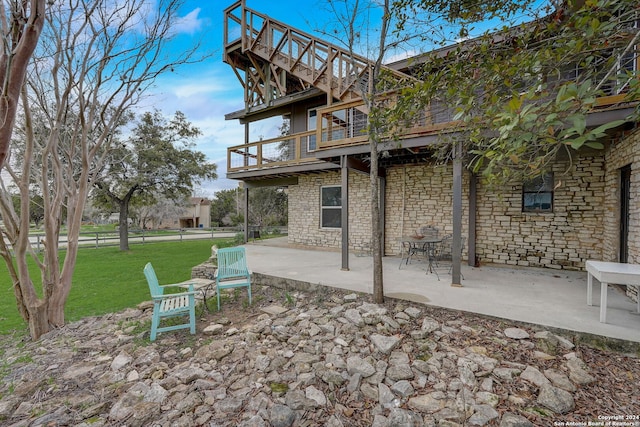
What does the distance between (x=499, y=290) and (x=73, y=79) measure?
720cm

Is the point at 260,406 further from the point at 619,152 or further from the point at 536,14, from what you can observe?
the point at 619,152

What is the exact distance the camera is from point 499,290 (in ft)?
14.5

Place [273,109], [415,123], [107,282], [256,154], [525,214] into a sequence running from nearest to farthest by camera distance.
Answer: [415,123], [525,214], [107,282], [256,154], [273,109]

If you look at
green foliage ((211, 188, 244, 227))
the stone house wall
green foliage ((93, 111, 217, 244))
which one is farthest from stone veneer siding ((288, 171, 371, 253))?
green foliage ((211, 188, 244, 227))

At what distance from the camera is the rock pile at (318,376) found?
7.72 feet

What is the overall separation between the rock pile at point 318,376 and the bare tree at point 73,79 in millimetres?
1202

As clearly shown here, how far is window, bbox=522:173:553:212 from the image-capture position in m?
6.05

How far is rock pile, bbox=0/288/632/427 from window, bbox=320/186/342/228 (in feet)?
17.7

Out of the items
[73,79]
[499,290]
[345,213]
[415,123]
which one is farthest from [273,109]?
[499,290]

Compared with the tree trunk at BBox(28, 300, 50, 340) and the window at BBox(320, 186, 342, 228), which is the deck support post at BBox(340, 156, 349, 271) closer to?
the window at BBox(320, 186, 342, 228)

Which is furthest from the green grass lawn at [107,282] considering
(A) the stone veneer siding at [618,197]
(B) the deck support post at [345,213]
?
(A) the stone veneer siding at [618,197]

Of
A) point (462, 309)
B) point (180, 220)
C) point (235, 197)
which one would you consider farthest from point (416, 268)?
point (180, 220)

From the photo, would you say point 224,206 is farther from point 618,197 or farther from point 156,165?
point 618,197

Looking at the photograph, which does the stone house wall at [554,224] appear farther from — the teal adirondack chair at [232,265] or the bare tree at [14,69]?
the bare tree at [14,69]
